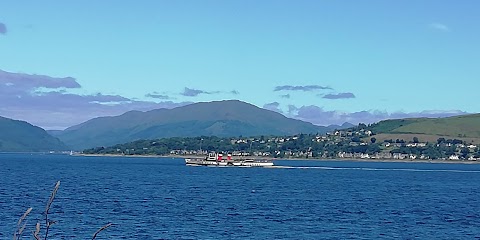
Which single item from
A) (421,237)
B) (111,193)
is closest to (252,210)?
(421,237)

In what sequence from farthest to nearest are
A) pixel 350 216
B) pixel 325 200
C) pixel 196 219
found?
1. pixel 325 200
2. pixel 350 216
3. pixel 196 219

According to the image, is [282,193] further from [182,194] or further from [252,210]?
[252,210]

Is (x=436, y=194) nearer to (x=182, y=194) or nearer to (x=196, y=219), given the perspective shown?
(x=182, y=194)

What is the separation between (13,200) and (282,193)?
37637 millimetres

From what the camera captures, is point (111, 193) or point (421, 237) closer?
point (421, 237)

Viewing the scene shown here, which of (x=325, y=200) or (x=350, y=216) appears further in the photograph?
(x=325, y=200)

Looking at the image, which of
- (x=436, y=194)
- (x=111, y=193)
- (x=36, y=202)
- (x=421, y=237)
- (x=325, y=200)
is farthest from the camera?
(x=436, y=194)

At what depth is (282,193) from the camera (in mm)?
105625

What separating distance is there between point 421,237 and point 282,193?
49475 millimetres

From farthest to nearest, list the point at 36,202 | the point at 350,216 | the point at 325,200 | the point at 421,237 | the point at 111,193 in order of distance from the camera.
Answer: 1. the point at 111,193
2. the point at 325,200
3. the point at 36,202
4. the point at 350,216
5. the point at 421,237

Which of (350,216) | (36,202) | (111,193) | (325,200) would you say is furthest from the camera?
(111,193)

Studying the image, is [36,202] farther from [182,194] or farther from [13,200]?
[182,194]

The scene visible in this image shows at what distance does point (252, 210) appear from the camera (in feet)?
250

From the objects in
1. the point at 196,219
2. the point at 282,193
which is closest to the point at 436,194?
the point at 282,193
